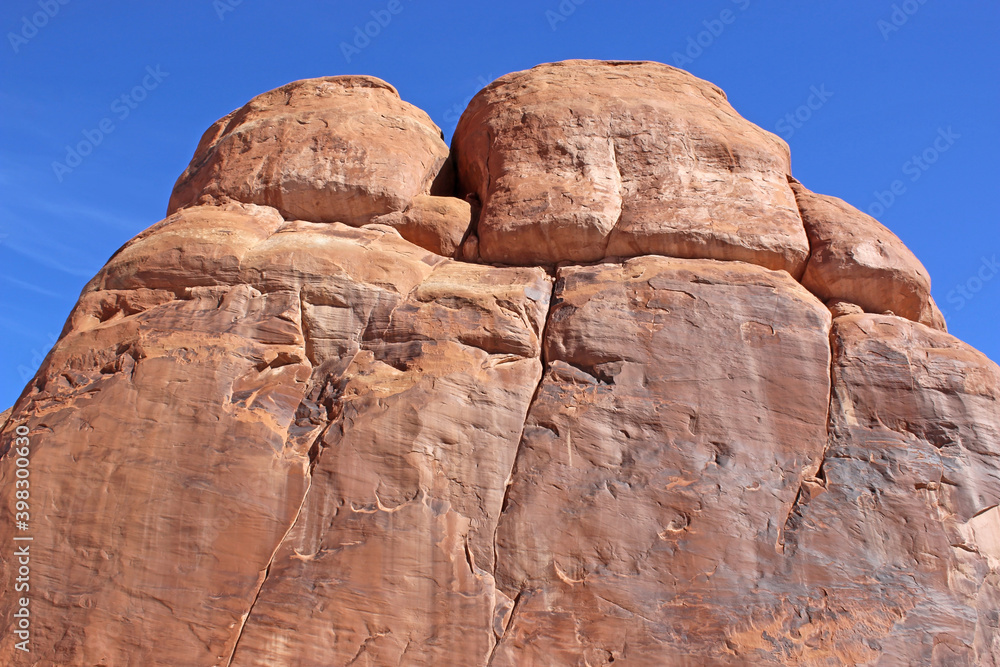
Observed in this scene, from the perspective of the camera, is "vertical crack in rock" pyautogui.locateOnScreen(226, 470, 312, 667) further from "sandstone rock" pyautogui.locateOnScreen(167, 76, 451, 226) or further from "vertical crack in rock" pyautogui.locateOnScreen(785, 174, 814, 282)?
"vertical crack in rock" pyautogui.locateOnScreen(785, 174, 814, 282)

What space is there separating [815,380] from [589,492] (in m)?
2.70

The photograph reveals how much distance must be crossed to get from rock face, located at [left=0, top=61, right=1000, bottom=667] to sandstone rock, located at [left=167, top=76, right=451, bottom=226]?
7 cm

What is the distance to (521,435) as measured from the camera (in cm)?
838

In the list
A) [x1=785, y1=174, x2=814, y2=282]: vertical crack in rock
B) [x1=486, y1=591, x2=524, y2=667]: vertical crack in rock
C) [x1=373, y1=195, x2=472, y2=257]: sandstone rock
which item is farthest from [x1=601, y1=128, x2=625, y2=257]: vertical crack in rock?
[x1=486, y1=591, x2=524, y2=667]: vertical crack in rock

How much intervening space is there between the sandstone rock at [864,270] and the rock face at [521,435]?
0.13 feet

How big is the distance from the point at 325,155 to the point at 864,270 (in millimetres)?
6703

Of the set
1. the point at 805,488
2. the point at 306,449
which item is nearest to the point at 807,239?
the point at 805,488

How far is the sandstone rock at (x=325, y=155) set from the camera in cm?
1032

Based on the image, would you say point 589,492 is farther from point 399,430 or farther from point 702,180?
point 702,180

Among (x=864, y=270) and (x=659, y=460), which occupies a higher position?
(x=864, y=270)

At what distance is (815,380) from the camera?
859cm

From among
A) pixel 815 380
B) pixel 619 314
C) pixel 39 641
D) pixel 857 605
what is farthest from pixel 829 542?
pixel 39 641

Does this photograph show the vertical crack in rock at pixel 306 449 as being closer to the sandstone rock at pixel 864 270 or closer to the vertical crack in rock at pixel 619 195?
the vertical crack in rock at pixel 619 195

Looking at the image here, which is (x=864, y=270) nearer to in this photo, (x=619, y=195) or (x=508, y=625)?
(x=619, y=195)
